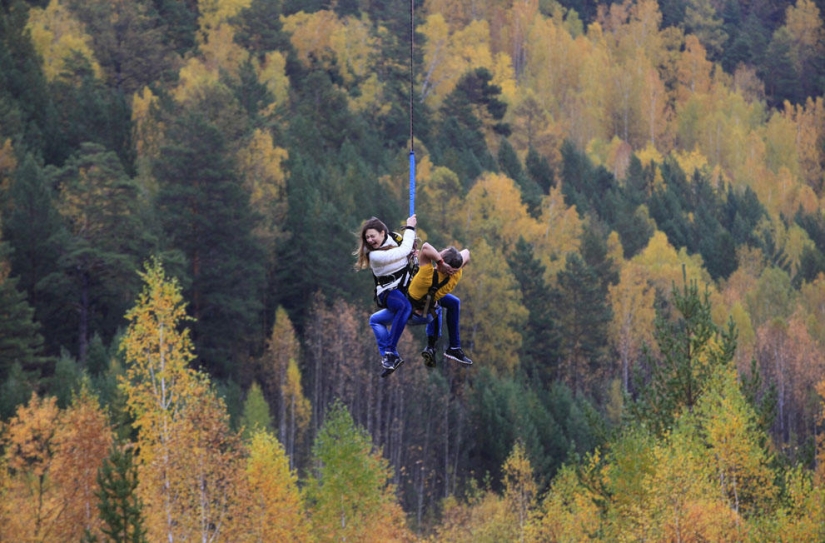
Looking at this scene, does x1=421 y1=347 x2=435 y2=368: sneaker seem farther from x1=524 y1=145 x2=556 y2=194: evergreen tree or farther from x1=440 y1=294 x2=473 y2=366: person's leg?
x1=524 y1=145 x2=556 y2=194: evergreen tree

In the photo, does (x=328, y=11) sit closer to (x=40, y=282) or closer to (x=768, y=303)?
(x=768, y=303)

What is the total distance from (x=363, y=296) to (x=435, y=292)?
41500 mm

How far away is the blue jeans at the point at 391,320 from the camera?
51.9ft

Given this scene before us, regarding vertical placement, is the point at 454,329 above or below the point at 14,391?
above

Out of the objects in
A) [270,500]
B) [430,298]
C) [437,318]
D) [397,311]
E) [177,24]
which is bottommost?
[270,500]

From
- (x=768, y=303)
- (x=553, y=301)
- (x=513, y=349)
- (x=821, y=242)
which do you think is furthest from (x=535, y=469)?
(x=821, y=242)

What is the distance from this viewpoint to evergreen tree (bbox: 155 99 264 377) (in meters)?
53.3

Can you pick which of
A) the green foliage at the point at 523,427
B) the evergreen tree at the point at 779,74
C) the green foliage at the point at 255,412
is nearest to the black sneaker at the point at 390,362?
the green foliage at the point at 255,412

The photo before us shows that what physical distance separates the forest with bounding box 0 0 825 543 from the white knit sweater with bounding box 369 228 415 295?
68.6 inches

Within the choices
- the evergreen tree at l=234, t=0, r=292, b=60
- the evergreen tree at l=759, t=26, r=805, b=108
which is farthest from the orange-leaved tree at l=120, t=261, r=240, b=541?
the evergreen tree at l=759, t=26, r=805, b=108

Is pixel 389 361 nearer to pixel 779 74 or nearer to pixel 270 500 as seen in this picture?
pixel 270 500

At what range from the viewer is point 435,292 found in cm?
1573

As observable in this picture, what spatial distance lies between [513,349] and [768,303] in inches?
1134

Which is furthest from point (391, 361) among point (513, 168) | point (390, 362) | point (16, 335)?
point (513, 168)
